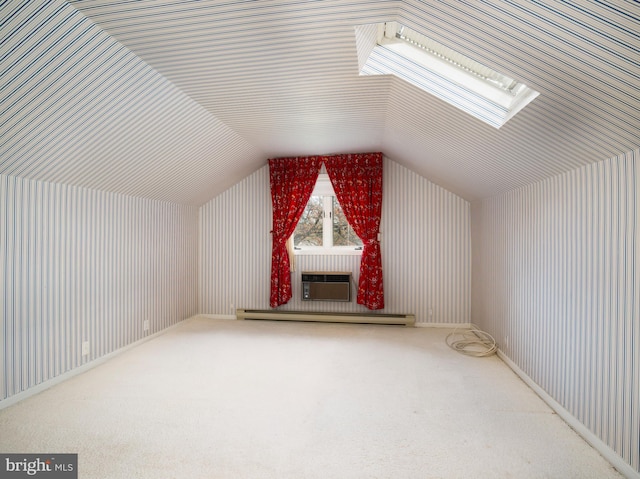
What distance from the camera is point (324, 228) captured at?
4840 mm

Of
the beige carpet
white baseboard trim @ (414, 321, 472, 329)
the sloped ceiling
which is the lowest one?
the beige carpet

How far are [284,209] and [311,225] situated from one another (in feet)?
1.56

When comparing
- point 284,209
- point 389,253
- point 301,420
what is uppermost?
point 284,209

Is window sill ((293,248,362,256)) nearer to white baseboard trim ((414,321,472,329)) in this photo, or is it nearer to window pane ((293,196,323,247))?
window pane ((293,196,323,247))

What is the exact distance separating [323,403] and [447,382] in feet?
3.54

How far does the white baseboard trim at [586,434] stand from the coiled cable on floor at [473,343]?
0.60m

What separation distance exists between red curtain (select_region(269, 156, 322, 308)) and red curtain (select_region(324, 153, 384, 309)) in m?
0.48

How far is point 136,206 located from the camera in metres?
3.71

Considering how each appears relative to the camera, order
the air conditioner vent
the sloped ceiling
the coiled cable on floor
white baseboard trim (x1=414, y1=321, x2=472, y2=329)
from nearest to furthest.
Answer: the sloped ceiling < the coiled cable on floor < white baseboard trim (x1=414, y1=321, x2=472, y2=329) < the air conditioner vent

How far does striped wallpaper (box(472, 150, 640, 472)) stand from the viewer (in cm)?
165

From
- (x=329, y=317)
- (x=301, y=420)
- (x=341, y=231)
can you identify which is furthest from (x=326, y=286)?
(x=301, y=420)

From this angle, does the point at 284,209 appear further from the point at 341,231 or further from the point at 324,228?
the point at 341,231

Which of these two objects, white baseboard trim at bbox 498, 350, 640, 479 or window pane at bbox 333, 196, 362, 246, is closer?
white baseboard trim at bbox 498, 350, 640, 479

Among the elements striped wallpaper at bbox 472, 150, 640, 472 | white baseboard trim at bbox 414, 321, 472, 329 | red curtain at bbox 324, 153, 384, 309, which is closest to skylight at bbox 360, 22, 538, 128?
striped wallpaper at bbox 472, 150, 640, 472
